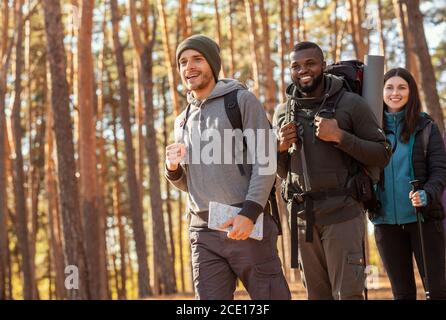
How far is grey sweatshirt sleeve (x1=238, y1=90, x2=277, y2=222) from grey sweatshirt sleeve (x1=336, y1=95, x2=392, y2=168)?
0.64 meters

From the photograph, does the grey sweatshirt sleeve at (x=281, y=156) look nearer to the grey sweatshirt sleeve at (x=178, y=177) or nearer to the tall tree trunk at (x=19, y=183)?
the grey sweatshirt sleeve at (x=178, y=177)

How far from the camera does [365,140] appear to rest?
4906 millimetres

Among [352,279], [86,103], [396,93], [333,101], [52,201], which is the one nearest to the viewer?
[352,279]

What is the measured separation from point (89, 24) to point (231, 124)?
11.9m

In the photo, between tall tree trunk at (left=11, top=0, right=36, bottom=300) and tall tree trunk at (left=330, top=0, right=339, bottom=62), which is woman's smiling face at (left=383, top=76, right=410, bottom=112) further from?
tall tree trunk at (left=330, top=0, right=339, bottom=62)

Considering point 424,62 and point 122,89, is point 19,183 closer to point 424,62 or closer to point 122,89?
point 122,89

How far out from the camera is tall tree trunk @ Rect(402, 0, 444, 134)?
11.3 meters

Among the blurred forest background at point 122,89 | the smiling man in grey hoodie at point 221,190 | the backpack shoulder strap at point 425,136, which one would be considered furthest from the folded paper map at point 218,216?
the blurred forest background at point 122,89

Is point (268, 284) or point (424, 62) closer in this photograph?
point (268, 284)

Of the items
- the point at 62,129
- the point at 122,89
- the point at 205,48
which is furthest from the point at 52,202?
the point at 205,48

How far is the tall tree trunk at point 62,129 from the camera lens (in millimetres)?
12688

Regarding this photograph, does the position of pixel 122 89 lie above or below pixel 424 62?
above

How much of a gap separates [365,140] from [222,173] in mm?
1011

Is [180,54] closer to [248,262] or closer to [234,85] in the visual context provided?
[234,85]
